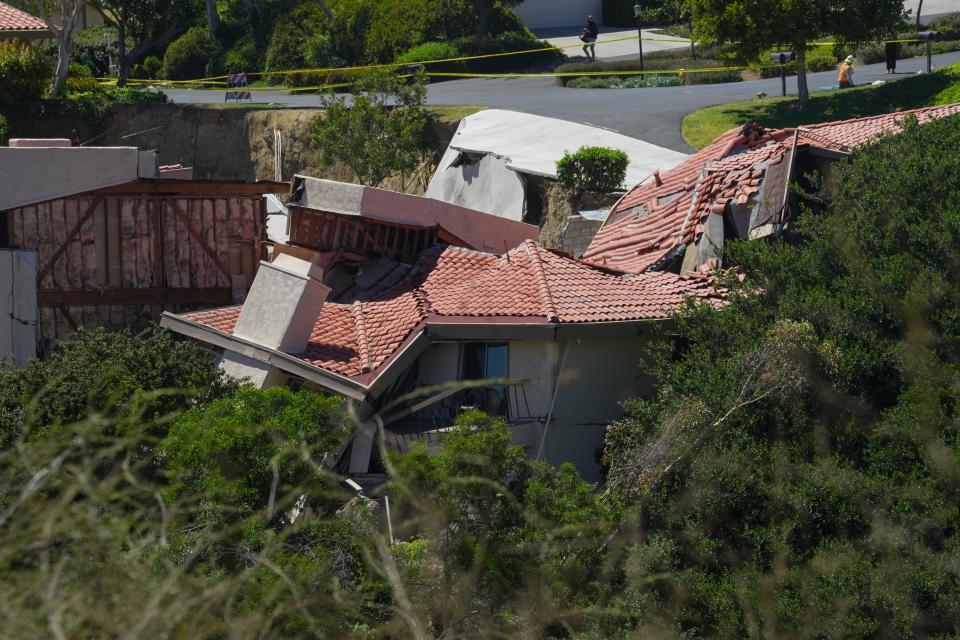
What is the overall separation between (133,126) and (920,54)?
88.1 ft

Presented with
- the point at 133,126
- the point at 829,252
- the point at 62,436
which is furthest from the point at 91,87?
the point at 62,436

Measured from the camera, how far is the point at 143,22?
5638cm

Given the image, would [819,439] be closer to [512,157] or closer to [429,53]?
[512,157]

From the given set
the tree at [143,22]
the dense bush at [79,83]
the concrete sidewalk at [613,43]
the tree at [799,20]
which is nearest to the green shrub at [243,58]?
the tree at [143,22]

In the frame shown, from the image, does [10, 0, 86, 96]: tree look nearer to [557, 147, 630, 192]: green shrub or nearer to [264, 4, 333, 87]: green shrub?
[264, 4, 333, 87]: green shrub

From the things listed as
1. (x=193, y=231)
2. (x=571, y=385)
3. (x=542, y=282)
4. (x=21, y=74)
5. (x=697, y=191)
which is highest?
(x=21, y=74)

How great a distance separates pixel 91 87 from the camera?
44.2 metres

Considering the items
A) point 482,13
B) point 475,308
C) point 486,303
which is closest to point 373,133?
point 486,303

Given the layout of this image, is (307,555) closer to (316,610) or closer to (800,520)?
(316,610)

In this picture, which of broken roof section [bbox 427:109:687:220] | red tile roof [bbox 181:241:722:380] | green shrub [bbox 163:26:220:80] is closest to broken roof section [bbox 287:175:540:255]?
red tile roof [bbox 181:241:722:380]

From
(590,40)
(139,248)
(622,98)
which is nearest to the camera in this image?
(139,248)

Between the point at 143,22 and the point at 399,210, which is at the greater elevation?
the point at 143,22

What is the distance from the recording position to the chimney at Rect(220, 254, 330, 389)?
1808cm

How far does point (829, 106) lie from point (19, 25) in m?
27.1
